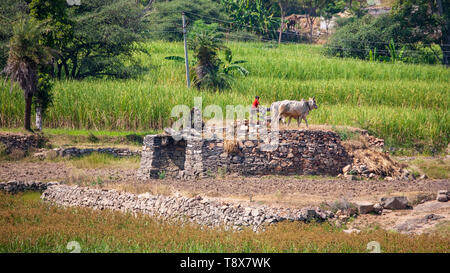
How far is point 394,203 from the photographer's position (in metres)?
14.4

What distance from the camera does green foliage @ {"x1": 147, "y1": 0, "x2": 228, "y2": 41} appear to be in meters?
42.4

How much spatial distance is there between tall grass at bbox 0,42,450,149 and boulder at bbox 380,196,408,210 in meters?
8.14

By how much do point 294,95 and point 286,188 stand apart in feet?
41.6

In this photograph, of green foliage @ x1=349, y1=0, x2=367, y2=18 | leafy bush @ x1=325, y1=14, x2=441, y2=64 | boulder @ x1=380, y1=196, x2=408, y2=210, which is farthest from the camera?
green foliage @ x1=349, y1=0, x2=367, y2=18

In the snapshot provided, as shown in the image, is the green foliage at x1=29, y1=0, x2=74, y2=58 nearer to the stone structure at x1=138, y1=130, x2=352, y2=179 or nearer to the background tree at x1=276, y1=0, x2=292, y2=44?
the stone structure at x1=138, y1=130, x2=352, y2=179

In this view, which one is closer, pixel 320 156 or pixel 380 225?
pixel 380 225

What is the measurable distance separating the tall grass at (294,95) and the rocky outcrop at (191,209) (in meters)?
8.80

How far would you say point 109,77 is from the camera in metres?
29.8

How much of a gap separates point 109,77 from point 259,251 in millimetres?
20912

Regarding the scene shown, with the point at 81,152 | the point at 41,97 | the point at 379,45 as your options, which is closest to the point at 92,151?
the point at 81,152

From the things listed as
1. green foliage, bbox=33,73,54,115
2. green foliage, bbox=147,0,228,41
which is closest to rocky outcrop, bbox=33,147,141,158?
green foliage, bbox=33,73,54,115

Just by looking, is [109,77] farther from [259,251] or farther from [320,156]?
[259,251]

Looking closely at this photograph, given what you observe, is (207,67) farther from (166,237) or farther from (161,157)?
(166,237)
